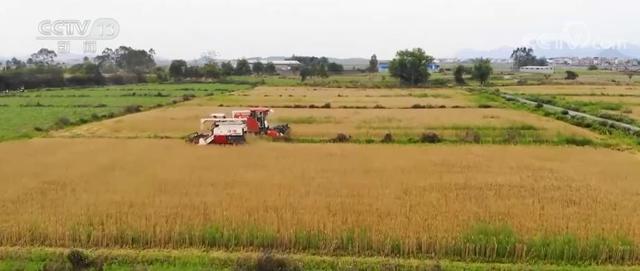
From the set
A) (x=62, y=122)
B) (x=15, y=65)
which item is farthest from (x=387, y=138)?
(x=15, y=65)

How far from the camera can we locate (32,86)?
64.3m

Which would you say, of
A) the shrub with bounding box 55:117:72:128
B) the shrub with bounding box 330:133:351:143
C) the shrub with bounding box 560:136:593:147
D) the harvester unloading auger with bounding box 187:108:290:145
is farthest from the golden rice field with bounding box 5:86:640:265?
the shrub with bounding box 55:117:72:128

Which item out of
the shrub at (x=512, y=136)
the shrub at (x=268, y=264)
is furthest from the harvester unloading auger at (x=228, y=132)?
the shrub at (x=268, y=264)

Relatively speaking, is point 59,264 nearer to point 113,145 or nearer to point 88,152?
point 88,152

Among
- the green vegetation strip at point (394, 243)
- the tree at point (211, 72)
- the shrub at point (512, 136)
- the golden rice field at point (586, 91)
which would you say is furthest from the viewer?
the tree at point (211, 72)

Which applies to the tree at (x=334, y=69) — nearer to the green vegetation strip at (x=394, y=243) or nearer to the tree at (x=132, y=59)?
the tree at (x=132, y=59)

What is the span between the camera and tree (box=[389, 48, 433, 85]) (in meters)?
72.0

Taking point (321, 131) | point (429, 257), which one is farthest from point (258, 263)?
point (321, 131)

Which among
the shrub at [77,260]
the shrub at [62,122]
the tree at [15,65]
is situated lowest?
the shrub at [77,260]

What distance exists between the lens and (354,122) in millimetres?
29016

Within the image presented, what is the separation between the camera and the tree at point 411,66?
72.0 meters

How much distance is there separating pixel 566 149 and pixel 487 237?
40.6ft

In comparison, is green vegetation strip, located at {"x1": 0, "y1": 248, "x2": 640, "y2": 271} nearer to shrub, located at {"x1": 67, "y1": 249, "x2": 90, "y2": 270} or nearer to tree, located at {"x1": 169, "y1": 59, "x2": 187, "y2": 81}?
shrub, located at {"x1": 67, "y1": 249, "x2": 90, "y2": 270}

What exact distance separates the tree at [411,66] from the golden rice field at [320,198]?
53.4 meters
